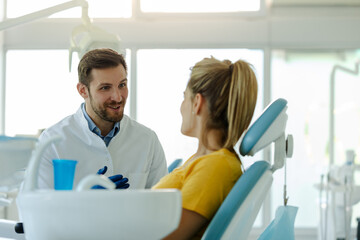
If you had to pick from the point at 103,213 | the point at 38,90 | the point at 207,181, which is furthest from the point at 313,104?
the point at 103,213

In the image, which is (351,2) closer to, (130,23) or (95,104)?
(130,23)

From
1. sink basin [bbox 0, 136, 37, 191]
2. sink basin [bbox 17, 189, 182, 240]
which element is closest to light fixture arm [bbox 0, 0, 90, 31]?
sink basin [bbox 0, 136, 37, 191]

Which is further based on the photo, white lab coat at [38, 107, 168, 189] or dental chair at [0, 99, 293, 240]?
white lab coat at [38, 107, 168, 189]

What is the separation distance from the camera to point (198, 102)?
1.40 meters

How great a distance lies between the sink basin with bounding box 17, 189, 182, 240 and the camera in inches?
34.1

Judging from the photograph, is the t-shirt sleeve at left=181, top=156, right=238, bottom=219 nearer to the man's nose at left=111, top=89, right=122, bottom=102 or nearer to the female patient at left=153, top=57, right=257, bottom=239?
the female patient at left=153, top=57, right=257, bottom=239

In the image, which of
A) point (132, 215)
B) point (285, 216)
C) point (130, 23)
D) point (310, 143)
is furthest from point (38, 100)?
point (132, 215)

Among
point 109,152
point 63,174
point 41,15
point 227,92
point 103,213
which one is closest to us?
point 103,213

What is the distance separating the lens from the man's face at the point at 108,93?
2162 mm

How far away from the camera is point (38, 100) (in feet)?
15.7

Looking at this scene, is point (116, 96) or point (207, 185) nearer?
point (207, 185)

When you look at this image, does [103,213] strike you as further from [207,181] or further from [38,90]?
[38,90]

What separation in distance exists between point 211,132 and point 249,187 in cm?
25

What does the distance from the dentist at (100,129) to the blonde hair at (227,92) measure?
80 centimetres
